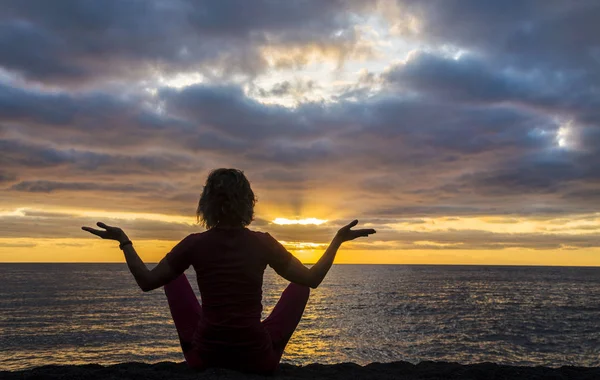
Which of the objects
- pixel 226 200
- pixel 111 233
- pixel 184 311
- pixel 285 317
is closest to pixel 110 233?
pixel 111 233

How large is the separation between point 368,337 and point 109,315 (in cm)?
2130

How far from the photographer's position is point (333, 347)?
78.9 ft

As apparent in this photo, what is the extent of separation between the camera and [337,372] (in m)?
6.30

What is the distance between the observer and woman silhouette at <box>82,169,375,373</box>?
14.2 feet

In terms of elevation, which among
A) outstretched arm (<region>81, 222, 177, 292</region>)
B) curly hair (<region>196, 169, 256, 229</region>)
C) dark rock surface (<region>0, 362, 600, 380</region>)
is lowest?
dark rock surface (<region>0, 362, 600, 380</region>)

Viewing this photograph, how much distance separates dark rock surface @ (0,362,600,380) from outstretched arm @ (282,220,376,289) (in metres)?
1.30

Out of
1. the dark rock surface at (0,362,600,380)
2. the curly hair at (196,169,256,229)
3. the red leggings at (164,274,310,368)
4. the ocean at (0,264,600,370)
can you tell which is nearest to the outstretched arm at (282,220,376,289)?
the curly hair at (196,169,256,229)

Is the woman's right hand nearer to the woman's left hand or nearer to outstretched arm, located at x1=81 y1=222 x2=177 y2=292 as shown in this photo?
outstretched arm, located at x1=81 y1=222 x2=177 y2=292

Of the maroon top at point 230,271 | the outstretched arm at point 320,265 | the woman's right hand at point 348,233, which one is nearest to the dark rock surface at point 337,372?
the maroon top at point 230,271

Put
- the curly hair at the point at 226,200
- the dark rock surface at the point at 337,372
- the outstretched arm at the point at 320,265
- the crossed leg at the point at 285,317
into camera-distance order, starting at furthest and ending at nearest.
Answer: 1. the dark rock surface at the point at 337,372
2. the crossed leg at the point at 285,317
3. the curly hair at the point at 226,200
4. the outstretched arm at the point at 320,265

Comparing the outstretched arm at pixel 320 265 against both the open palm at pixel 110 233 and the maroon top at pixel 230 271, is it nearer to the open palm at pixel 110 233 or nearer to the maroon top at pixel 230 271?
the maroon top at pixel 230 271

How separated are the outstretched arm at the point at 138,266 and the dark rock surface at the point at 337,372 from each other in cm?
134

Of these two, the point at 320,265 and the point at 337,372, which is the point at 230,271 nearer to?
the point at 320,265

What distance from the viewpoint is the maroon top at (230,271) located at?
4402mm
